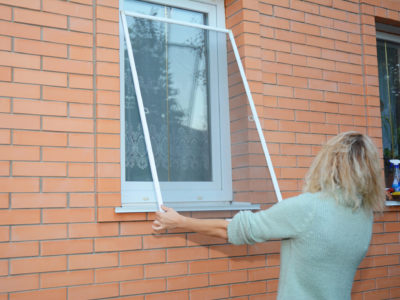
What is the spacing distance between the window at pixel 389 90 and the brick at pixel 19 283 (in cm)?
305

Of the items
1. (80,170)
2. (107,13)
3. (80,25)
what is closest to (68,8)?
(80,25)

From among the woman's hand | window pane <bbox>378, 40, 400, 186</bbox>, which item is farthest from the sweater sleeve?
window pane <bbox>378, 40, 400, 186</bbox>

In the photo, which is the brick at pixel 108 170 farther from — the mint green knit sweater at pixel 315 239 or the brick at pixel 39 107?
the mint green knit sweater at pixel 315 239

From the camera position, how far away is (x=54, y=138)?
2.62 meters

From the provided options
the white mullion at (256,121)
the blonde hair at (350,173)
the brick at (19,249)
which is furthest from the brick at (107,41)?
the blonde hair at (350,173)

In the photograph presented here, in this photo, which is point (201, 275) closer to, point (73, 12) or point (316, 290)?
point (316, 290)

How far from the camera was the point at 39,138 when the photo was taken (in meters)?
2.58

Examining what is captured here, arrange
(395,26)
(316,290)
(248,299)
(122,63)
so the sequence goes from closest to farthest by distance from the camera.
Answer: (316,290) < (122,63) < (248,299) < (395,26)

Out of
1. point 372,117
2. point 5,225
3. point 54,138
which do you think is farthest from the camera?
point 372,117

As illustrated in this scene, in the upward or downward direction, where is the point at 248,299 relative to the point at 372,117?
downward

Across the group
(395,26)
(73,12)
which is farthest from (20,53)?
(395,26)

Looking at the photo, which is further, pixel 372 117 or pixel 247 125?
pixel 372 117

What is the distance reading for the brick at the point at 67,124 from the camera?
2605mm

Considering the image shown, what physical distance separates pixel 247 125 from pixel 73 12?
1258mm
